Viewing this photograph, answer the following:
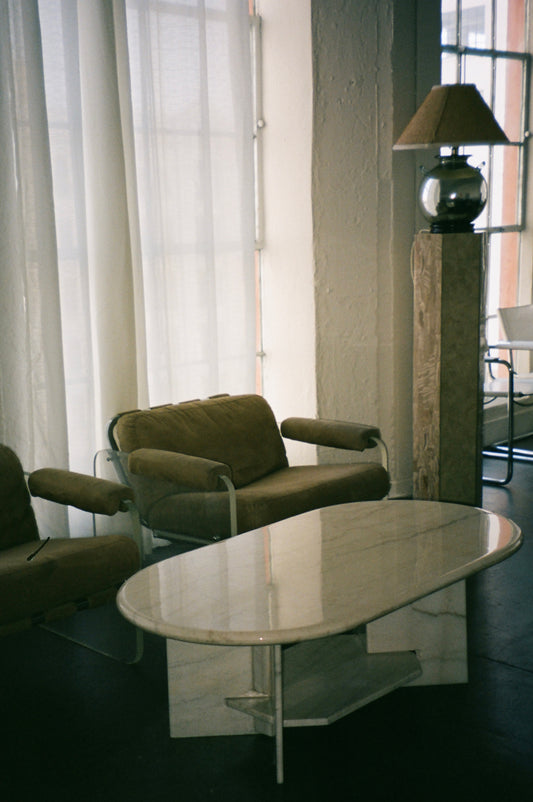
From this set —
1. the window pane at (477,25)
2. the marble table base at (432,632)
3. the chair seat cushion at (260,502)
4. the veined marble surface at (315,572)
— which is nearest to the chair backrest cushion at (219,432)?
the chair seat cushion at (260,502)

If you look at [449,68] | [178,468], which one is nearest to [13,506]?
[178,468]

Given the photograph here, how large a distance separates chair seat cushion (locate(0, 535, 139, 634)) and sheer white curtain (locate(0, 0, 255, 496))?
2.50 ft

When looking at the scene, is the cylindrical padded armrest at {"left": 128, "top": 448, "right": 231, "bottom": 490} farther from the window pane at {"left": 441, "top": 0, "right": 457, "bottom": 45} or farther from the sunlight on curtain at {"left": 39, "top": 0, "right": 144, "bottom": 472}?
the window pane at {"left": 441, "top": 0, "right": 457, "bottom": 45}

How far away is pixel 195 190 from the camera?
13.1 feet

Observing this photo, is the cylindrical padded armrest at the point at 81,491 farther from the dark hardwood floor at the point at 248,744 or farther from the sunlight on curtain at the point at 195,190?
the sunlight on curtain at the point at 195,190

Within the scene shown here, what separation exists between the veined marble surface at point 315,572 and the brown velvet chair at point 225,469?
1.13 ft

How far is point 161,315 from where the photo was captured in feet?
12.8

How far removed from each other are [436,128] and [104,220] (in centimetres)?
141

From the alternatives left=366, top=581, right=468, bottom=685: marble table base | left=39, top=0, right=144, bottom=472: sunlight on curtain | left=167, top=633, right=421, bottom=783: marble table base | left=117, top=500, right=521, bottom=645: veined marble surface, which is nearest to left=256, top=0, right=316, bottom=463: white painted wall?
left=39, top=0, right=144, bottom=472: sunlight on curtain

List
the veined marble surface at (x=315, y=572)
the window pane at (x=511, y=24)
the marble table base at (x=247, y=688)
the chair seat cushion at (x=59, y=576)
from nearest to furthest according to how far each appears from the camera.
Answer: the veined marble surface at (x=315, y=572) < the marble table base at (x=247, y=688) < the chair seat cushion at (x=59, y=576) < the window pane at (x=511, y=24)

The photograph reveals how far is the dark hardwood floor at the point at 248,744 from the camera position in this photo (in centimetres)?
228

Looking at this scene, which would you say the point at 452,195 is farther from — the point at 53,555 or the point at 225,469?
the point at 53,555

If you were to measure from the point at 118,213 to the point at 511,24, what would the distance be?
3375mm

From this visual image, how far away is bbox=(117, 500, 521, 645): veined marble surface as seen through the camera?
2.14m
